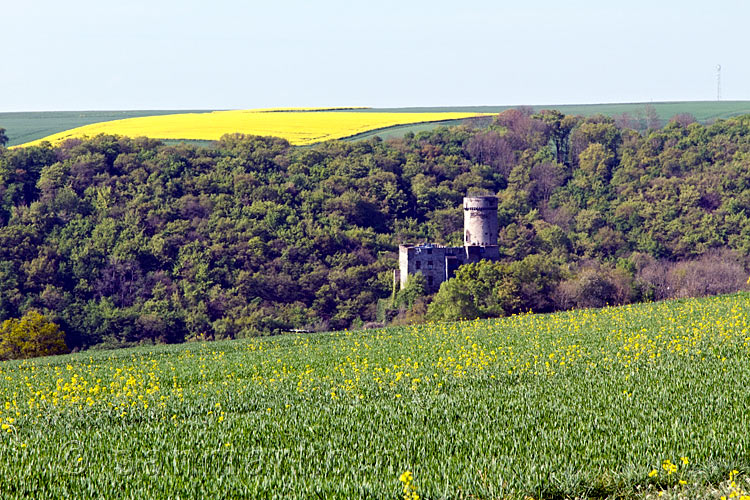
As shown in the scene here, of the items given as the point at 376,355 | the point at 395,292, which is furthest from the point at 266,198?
the point at 376,355

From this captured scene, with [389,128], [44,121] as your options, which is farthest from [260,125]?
[44,121]

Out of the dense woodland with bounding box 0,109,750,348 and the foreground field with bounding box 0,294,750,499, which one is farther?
the dense woodland with bounding box 0,109,750,348

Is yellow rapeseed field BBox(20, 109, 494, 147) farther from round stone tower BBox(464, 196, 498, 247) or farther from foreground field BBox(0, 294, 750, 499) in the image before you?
foreground field BBox(0, 294, 750, 499)

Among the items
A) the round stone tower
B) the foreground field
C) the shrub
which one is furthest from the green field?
the foreground field

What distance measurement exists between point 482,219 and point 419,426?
222ft

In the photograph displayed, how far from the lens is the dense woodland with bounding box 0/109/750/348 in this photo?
77.5 meters

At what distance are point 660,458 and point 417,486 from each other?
3.22m

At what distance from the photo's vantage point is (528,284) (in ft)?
225

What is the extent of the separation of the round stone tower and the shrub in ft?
126

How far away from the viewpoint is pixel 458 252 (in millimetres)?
77375

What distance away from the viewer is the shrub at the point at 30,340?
52094 mm

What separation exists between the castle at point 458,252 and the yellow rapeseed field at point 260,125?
49.4m

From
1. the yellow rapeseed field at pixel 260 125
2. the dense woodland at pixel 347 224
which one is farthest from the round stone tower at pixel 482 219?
the yellow rapeseed field at pixel 260 125

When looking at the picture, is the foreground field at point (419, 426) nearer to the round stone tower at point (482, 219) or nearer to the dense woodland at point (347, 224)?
the dense woodland at point (347, 224)
